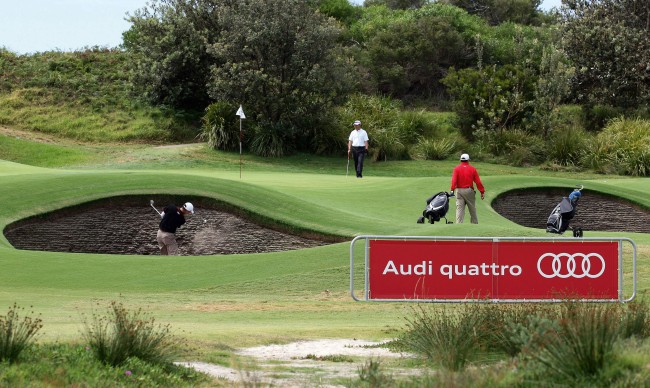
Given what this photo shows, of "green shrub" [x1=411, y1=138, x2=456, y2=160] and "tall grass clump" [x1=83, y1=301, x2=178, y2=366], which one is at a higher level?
"green shrub" [x1=411, y1=138, x2=456, y2=160]

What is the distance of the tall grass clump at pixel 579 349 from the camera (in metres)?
8.13

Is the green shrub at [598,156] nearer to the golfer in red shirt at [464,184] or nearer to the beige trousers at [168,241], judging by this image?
the golfer in red shirt at [464,184]

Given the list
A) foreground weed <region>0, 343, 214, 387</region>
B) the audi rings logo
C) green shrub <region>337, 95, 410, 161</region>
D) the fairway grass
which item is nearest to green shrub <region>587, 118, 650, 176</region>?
green shrub <region>337, 95, 410, 161</region>

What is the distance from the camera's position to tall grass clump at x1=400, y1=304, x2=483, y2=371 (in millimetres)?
9422

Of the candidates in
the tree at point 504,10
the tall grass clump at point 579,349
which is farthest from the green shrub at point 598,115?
the tall grass clump at point 579,349

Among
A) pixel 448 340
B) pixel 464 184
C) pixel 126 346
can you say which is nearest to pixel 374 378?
pixel 448 340

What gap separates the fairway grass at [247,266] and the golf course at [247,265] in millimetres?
24

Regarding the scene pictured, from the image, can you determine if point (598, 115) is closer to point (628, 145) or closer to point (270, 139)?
point (628, 145)

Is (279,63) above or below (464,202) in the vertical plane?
above

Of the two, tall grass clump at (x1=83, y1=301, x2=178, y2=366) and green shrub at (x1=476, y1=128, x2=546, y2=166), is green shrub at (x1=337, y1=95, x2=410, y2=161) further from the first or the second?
tall grass clump at (x1=83, y1=301, x2=178, y2=366)

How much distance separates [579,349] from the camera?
8.20 m

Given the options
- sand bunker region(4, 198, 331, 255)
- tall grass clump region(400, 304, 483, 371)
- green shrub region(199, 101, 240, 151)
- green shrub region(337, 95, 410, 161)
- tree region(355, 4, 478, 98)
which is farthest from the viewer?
tree region(355, 4, 478, 98)

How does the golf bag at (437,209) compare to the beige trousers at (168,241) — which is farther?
the golf bag at (437,209)

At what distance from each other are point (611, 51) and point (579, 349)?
4375 centimetres
